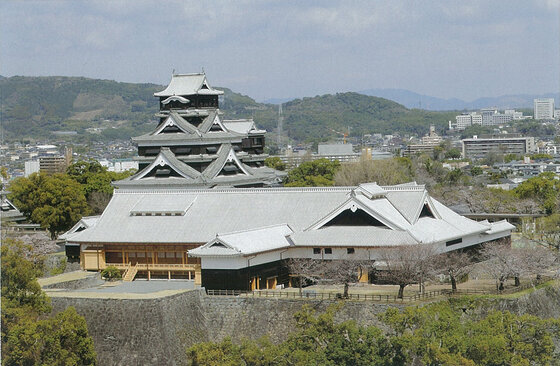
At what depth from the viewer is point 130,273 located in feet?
112

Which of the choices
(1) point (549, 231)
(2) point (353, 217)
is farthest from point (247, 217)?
(1) point (549, 231)

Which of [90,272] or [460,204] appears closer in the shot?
[90,272]

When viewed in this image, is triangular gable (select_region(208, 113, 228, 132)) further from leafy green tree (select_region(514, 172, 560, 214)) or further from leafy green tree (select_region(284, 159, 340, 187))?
leafy green tree (select_region(514, 172, 560, 214))

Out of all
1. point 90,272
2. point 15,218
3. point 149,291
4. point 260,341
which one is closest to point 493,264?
point 260,341

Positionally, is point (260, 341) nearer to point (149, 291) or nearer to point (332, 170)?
point (149, 291)

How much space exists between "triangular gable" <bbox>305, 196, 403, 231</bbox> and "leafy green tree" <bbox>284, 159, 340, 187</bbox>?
2876 centimetres

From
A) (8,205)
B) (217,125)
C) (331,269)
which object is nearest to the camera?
(331,269)

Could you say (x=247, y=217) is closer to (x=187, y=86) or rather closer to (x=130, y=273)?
(x=130, y=273)

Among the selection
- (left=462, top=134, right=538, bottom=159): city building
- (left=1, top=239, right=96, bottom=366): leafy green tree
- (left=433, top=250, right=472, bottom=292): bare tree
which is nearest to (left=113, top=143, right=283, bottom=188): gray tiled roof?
(left=433, top=250, right=472, bottom=292): bare tree

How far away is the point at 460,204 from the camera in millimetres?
51781

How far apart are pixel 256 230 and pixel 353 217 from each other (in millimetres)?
3335

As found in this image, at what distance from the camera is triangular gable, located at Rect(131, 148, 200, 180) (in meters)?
43.2

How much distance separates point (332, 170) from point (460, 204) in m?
14.8

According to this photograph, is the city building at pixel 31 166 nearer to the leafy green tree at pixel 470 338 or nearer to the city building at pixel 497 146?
the city building at pixel 497 146
